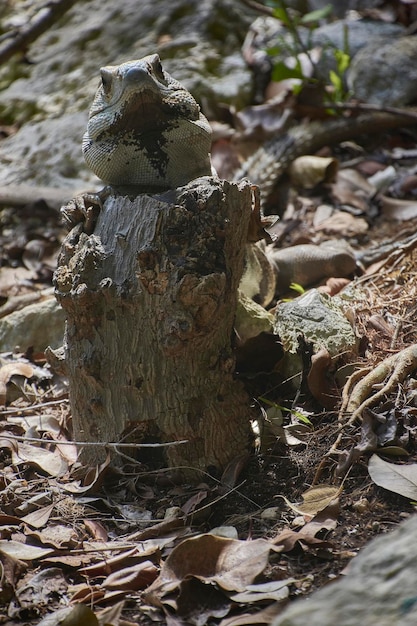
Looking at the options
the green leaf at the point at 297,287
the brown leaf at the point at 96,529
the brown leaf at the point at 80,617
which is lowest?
the green leaf at the point at 297,287

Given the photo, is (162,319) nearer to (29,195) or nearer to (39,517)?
(39,517)

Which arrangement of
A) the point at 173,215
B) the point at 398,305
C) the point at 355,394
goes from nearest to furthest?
the point at 173,215 → the point at 355,394 → the point at 398,305

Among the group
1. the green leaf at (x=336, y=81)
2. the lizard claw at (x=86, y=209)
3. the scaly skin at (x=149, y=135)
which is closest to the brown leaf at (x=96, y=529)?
the lizard claw at (x=86, y=209)

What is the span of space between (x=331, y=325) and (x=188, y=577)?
140 cm

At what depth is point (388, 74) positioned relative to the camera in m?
6.18

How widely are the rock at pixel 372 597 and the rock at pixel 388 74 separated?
528 centimetres

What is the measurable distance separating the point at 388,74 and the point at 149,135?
12.8 ft

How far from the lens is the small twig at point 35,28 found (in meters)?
6.57

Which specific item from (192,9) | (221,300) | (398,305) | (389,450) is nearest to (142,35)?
(192,9)

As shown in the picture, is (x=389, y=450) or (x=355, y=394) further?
(x=355, y=394)

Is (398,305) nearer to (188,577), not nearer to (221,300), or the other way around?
(221,300)

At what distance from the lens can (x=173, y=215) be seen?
8.54 ft

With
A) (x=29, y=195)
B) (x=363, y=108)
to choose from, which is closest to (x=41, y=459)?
(x=29, y=195)

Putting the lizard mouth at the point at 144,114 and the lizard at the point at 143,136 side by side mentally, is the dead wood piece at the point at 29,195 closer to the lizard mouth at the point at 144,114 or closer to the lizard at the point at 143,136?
the lizard at the point at 143,136
